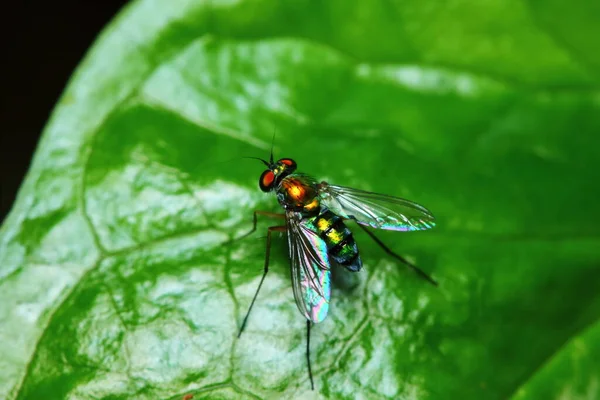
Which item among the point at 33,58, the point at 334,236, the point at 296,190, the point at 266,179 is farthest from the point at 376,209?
the point at 33,58

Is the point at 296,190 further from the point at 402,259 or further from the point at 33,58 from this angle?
the point at 33,58

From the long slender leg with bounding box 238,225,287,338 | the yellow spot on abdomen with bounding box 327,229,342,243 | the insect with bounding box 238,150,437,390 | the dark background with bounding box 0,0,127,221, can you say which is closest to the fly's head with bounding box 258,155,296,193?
the insect with bounding box 238,150,437,390

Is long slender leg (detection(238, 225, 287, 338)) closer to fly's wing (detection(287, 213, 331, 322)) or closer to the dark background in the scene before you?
fly's wing (detection(287, 213, 331, 322))

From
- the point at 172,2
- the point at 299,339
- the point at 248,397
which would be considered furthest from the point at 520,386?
the point at 172,2

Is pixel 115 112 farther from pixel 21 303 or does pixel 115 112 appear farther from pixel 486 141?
pixel 486 141

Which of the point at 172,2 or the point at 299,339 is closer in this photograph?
the point at 299,339
